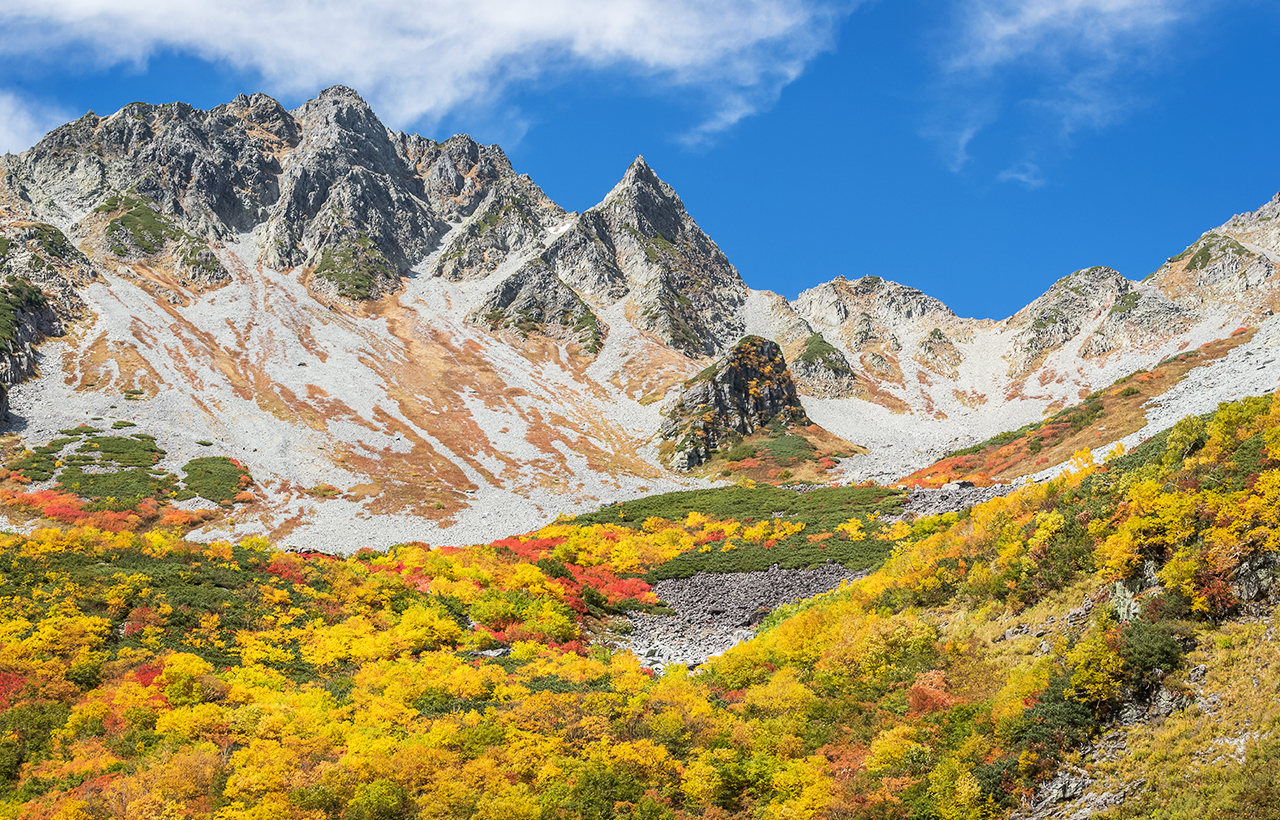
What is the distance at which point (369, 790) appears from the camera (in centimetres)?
1360

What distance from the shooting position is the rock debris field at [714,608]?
27312 mm

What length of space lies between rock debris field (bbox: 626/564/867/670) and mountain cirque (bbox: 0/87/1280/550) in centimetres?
2351

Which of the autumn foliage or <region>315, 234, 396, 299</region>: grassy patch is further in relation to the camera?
<region>315, 234, 396, 299</region>: grassy patch

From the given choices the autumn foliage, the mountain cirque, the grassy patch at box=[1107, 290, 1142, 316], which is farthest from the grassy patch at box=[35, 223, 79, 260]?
the grassy patch at box=[1107, 290, 1142, 316]

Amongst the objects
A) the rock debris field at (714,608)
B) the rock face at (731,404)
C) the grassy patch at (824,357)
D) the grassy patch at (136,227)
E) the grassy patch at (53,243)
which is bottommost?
the rock debris field at (714,608)

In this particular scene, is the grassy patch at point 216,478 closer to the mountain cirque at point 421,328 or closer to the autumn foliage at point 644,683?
the mountain cirque at point 421,328

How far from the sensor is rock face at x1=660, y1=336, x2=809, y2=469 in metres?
85.4

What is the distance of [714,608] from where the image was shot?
1254 inches

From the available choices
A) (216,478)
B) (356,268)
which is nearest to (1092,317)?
(356,268)

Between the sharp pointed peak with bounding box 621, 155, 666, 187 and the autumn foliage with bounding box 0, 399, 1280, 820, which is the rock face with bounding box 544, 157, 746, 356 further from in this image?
the autumn foliage with bounding box 0, 399, 1280, 820

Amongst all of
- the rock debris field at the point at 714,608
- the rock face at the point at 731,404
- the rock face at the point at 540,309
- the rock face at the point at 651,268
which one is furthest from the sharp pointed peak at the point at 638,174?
the rock debris field at the point at 714,608

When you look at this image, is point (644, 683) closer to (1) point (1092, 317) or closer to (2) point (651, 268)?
(2) point (651, 268)

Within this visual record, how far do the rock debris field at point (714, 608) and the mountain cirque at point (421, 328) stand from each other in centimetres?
2351

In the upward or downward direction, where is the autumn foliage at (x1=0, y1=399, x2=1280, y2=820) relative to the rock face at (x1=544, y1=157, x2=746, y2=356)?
downward
